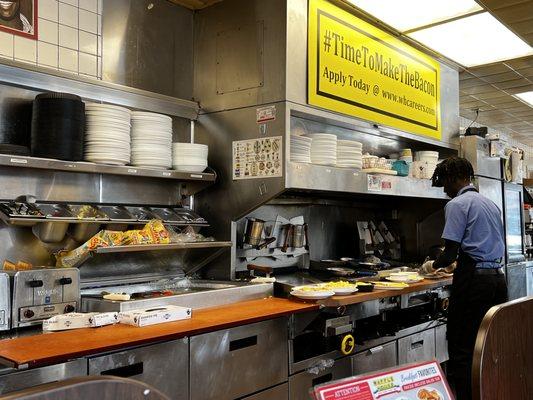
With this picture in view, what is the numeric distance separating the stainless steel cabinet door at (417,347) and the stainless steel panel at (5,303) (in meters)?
2.52

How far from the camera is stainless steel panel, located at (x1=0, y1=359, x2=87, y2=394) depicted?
174 centimetres

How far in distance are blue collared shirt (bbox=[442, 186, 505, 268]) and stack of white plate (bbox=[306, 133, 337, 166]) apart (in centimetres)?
87

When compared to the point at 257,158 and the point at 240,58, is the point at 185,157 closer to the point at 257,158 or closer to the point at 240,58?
the point at 257,158

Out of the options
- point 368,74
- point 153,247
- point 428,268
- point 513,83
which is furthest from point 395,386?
point 513,83

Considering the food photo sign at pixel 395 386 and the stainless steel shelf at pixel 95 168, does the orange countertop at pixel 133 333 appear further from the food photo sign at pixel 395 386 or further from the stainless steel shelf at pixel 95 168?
the food photo sign at pixel 395 386

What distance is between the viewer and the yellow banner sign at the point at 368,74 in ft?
11.8

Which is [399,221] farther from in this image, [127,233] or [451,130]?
[127,233]

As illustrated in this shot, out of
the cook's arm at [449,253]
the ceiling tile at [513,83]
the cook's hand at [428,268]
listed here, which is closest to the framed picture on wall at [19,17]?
the cook's arm at [449,253]

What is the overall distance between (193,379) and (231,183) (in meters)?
1.51

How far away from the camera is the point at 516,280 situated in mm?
5570

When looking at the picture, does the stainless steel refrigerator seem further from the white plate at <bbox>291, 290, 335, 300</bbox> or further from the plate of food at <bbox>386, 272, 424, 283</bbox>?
the white plate at <bbox>291, 290, 335, 300</bbox>

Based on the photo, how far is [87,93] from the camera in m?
3.01

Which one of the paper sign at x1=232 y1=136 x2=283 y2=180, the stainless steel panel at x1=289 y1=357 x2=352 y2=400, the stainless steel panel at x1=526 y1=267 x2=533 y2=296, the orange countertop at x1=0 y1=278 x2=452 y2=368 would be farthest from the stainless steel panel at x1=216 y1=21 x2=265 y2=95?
the stainless steel panel at x1=526 y1=267 x2=533 y2=296

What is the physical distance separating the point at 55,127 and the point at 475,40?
353cm
